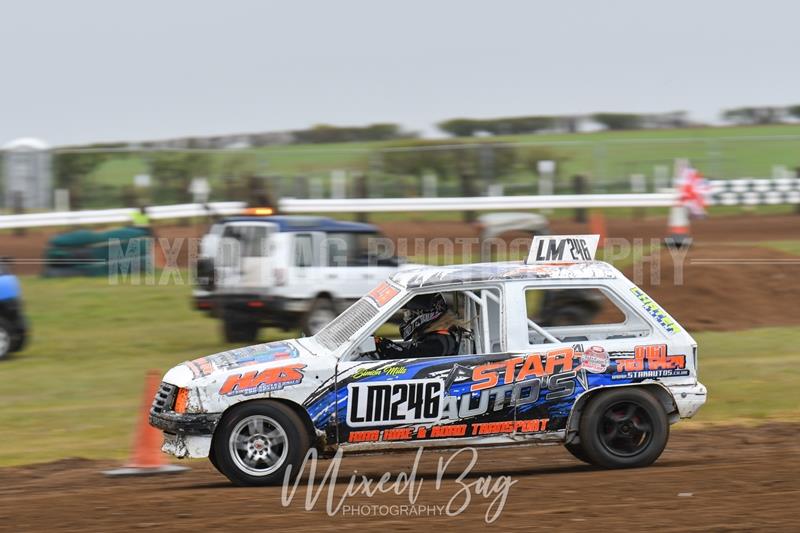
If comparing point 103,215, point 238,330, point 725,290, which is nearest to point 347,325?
point 238,330

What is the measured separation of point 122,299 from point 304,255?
5.31m

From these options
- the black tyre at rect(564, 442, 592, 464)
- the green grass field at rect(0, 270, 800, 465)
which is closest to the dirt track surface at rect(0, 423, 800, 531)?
the black tyre at rect(564, 442, 592, 464)

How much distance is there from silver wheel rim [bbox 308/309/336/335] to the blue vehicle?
402cm

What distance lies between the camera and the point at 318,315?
1636 centimetres

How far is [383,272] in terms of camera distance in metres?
16.8

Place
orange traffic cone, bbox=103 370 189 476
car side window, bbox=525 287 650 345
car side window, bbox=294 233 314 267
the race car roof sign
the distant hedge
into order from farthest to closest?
the distant hedge, car side window, bbox=294 233 314 267, orange traffic cone, bbox=103 370 189 476, the race car roof sign, car side window, bbox=525 287 650 345

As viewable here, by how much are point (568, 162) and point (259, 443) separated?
19823mm

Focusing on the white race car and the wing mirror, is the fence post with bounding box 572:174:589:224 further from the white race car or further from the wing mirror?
the wing mirror

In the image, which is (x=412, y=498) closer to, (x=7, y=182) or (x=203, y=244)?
(x=203, y=244)

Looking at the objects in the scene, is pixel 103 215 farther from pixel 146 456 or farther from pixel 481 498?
pixel 481 498

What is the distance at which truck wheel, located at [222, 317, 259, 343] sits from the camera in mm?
16297

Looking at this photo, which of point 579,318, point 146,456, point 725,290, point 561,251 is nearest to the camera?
point 561,251

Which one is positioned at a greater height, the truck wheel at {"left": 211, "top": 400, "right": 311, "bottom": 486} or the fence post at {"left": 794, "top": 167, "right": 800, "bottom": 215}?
the fence post at {"left": 794, "top": 167, "right": 800, "bottom": 215}

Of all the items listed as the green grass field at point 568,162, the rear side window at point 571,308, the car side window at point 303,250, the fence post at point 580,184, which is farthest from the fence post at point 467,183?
the rear side window at point 571,308
